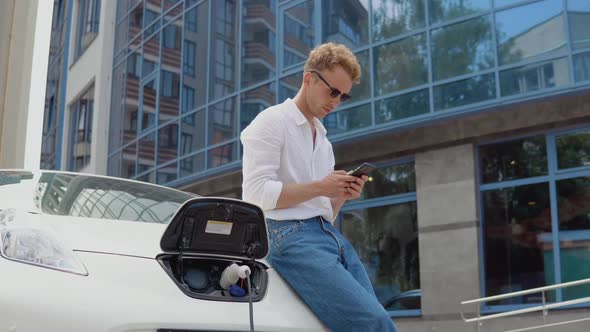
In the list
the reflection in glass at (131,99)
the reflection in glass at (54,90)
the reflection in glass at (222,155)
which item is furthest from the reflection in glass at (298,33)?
the reflection in glass at (54,90)

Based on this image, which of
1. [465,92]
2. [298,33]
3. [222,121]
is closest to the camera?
[465,92]

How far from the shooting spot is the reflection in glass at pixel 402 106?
1162 cm

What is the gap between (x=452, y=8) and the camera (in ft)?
37.9

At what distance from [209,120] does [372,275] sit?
17.1 ft

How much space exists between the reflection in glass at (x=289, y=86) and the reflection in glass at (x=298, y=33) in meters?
0.26

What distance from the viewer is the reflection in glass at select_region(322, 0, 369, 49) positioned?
42.0ft

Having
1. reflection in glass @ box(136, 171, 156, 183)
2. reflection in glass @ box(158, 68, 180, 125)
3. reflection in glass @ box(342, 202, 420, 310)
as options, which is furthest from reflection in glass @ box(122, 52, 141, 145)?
reflection in glass @ box(342, 202, 420, 310)

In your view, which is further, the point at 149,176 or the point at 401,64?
the point at 149,176

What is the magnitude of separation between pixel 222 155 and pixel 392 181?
3.95 m

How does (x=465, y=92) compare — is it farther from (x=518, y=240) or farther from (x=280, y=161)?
(x=280, y=161)

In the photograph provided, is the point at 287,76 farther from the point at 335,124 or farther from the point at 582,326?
the point at 582,326

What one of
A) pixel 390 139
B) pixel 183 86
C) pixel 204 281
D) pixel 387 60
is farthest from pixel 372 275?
pixel 204 281

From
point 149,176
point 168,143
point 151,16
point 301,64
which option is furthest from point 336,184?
point 151,16

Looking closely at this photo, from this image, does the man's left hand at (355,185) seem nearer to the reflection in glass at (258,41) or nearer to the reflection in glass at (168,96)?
the reflection in glass at (258,41)
